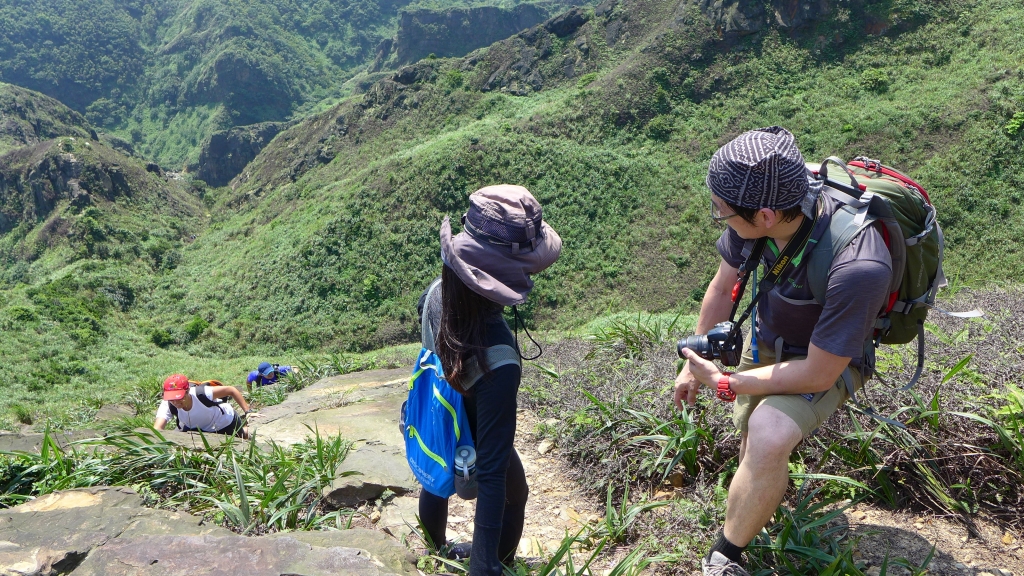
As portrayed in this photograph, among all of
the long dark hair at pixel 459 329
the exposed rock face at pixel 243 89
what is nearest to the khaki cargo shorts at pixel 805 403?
the long dark hair at pixel 459 329

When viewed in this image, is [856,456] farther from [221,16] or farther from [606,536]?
[221,16]

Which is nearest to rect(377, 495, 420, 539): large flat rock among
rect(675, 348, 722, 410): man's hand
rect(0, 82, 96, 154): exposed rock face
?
rect(675, 348, 722, 410): man's hand

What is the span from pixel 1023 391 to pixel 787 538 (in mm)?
1274

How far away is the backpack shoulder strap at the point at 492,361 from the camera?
5.99 ft

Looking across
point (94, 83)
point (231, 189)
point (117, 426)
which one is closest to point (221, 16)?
point (94, 83)

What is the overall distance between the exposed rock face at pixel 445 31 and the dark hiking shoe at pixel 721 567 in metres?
80.7

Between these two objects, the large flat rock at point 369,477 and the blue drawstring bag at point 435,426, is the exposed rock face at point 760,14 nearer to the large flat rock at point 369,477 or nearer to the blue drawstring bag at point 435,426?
the large flat rock at point 369,477

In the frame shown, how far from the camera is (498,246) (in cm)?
181

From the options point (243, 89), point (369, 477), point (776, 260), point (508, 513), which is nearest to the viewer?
point (776, 260)

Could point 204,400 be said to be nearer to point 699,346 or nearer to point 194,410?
point 194,410

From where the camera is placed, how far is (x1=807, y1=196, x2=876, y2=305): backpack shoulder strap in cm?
187

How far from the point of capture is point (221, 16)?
86.4 m

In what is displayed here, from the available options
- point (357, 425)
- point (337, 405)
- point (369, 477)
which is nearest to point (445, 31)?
point (337, 405)

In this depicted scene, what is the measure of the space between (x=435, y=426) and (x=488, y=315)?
38 centimetres
